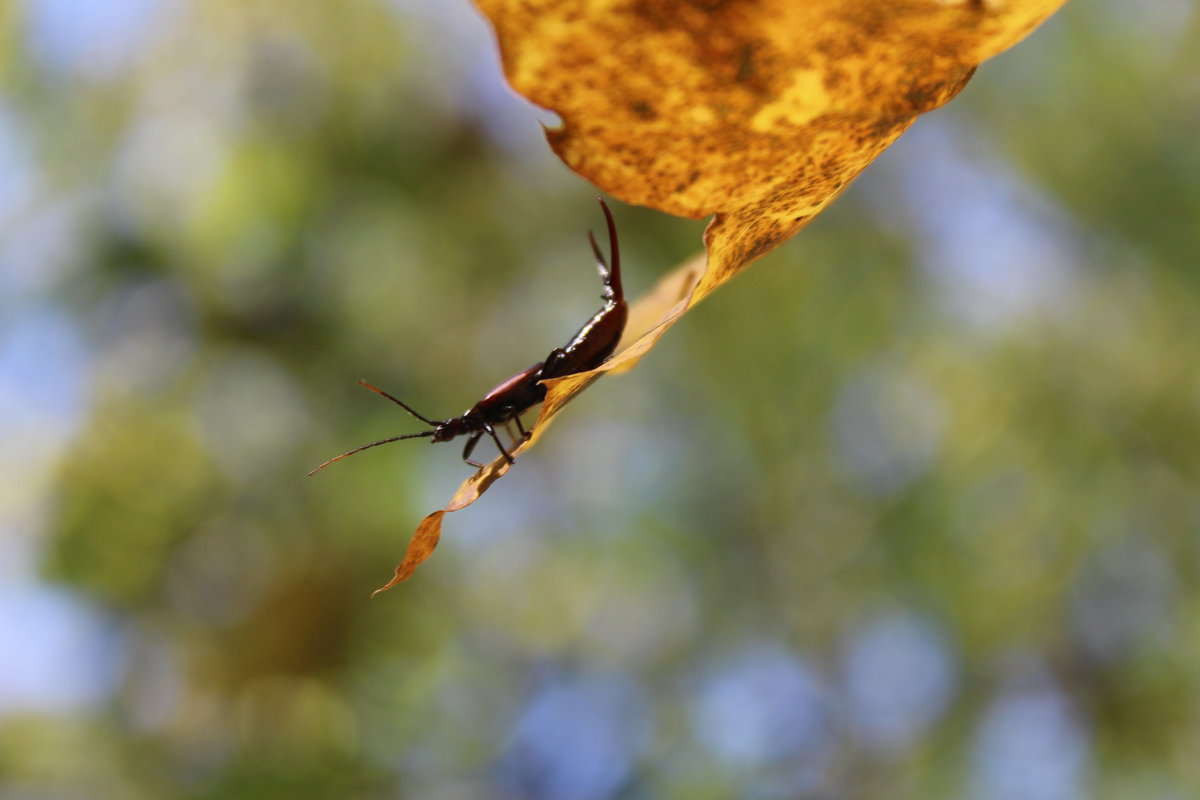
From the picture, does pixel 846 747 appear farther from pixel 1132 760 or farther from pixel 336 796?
pixel 336 796

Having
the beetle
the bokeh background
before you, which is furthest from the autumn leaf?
the bokeh background

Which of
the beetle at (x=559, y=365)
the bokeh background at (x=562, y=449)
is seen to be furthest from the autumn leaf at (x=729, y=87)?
the bokeh background at (x=562, y=449)

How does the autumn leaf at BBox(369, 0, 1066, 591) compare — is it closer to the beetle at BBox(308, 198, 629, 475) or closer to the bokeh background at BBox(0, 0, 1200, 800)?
the beetle at BBox(308, 198, 629, 475)

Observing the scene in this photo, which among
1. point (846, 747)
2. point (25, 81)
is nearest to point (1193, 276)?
point (846, 747)

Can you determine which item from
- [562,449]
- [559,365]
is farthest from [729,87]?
[562,449]

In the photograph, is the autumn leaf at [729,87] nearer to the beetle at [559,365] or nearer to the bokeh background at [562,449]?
the beetle at [559,365]

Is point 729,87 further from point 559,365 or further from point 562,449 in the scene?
point 562,449
